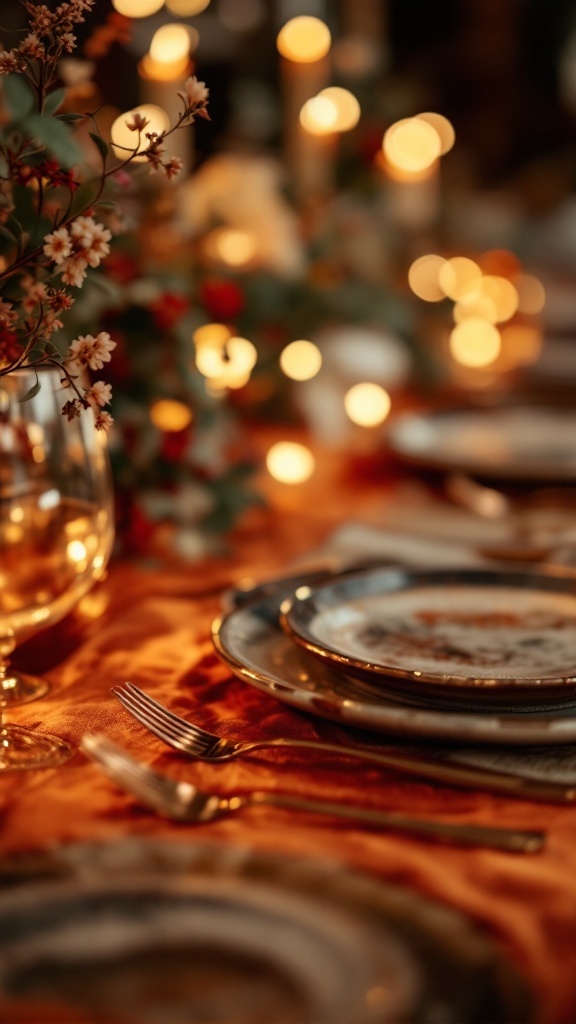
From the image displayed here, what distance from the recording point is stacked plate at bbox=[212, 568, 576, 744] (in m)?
0.65

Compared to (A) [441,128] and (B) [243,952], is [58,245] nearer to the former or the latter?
(B) [243,952]

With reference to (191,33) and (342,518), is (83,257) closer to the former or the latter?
(342,518)

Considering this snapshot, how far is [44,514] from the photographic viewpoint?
2.57ft

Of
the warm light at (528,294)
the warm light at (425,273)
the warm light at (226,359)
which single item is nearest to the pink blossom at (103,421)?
the warm light at (226,359)

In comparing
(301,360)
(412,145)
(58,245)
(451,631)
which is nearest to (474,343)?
(412,145)

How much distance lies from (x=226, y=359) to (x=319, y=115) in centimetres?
105

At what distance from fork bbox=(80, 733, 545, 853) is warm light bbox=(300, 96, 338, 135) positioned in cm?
156

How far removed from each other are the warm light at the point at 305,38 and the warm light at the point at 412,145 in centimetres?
23

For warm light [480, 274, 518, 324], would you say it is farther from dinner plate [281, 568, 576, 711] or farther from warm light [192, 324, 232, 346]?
dinner plate [281, 568, 576, 711]

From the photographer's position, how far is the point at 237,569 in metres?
1.12

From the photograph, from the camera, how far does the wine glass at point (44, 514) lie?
751 mm

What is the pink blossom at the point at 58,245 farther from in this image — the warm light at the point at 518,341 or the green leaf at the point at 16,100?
the warm light at the point at 518,341

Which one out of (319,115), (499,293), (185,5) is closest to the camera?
(319,115)

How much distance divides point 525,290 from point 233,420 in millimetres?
1608
